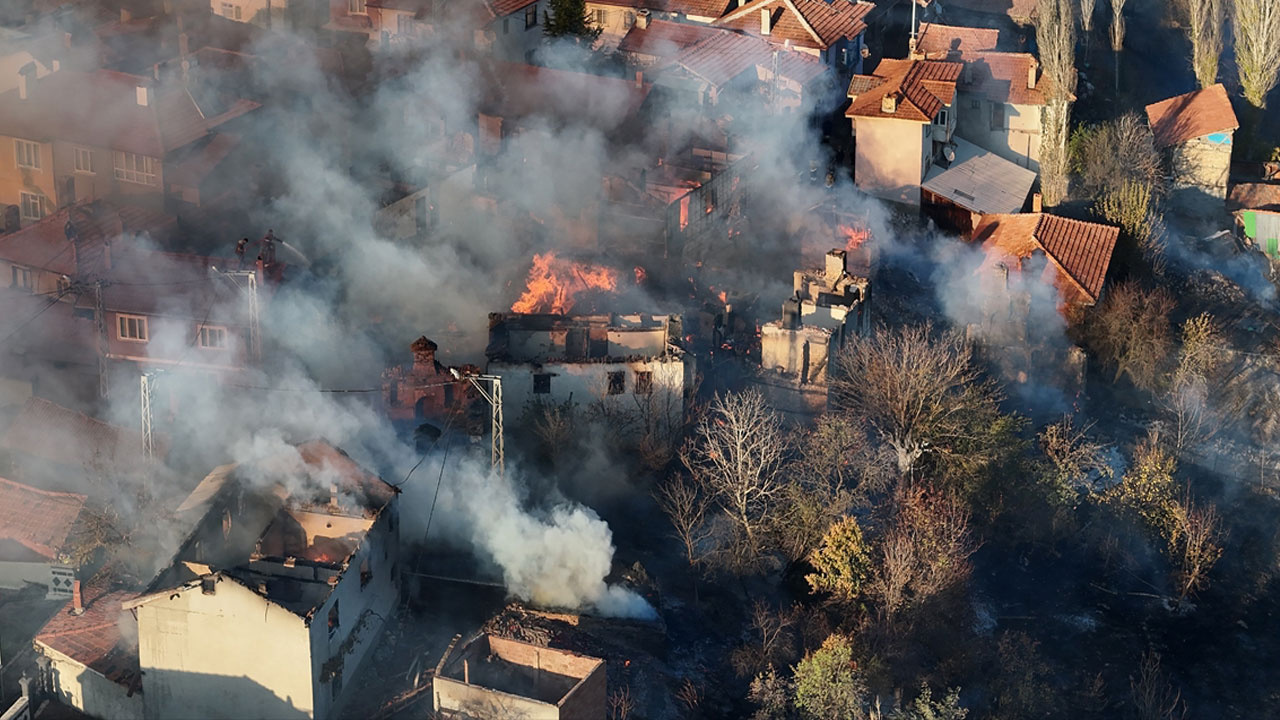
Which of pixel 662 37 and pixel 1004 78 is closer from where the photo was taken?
pixel 662 37

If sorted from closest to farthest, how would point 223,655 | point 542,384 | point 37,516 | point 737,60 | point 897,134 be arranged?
1. point 223,655
2. point 37,516
3. point 542,384
4. point 897,134
5. point 737,60

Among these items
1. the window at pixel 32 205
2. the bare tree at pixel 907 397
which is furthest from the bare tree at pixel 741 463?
the window at pixel 32 205

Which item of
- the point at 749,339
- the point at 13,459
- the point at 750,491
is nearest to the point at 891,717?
the point at 750,491

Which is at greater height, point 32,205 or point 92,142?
point 92,142

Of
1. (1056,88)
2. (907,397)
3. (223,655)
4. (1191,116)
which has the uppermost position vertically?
(1056,88)

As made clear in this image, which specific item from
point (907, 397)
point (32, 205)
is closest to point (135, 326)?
point (32, 205)

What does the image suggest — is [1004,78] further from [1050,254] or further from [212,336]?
[212,336]

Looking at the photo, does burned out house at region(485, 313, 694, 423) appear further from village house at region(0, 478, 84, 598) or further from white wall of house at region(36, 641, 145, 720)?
white wall of house at region(36, 641, 145, 720)
